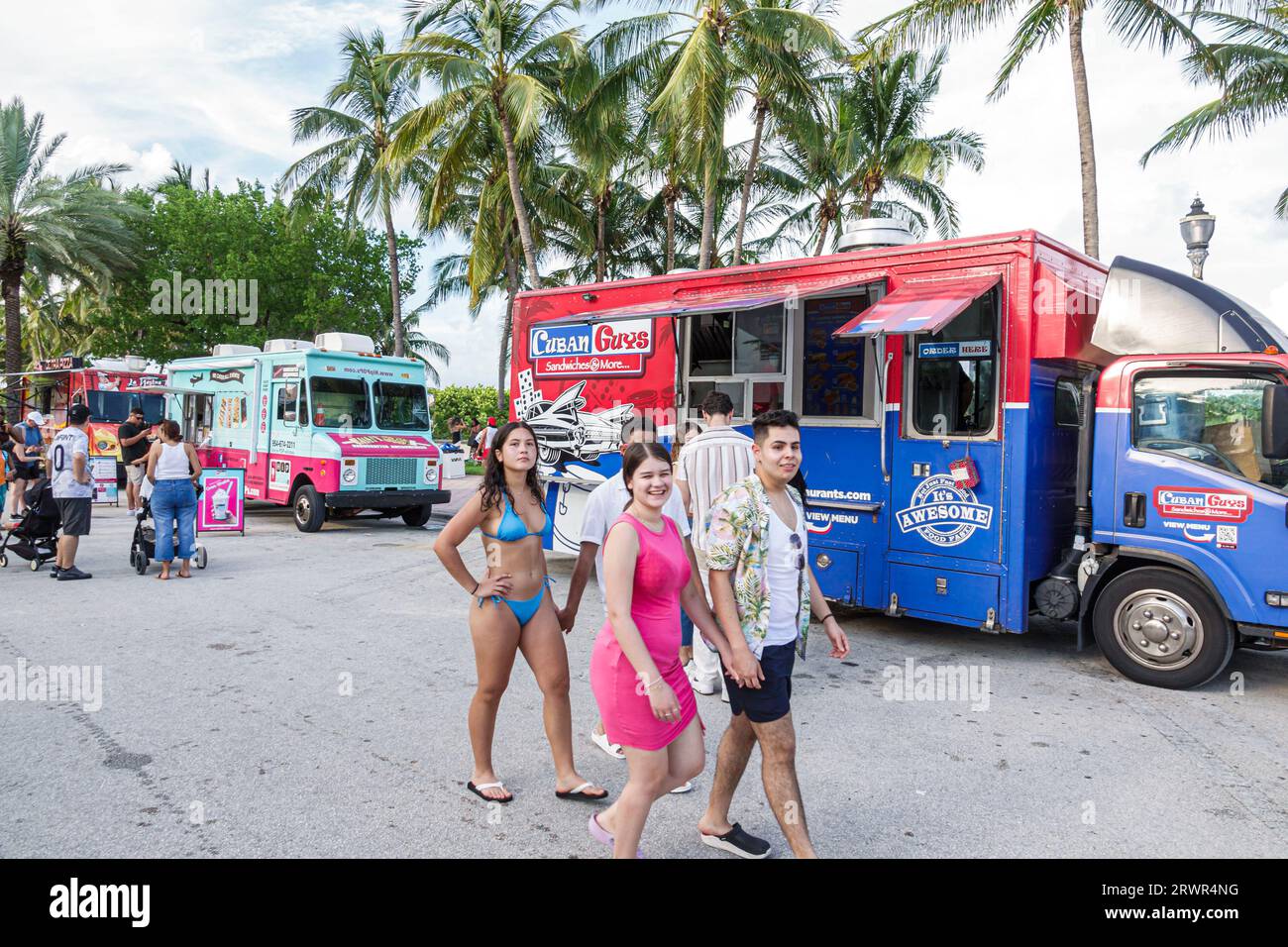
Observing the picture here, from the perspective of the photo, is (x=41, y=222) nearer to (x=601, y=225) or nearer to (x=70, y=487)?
(x=601, y=225)

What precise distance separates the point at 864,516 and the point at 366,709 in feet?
13.4

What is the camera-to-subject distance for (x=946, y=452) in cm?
675

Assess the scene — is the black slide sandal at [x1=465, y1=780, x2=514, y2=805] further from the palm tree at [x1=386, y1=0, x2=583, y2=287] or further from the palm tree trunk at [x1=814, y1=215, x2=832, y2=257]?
the palm tree trunk at [x1=814, y1=215, x2=832, y2=257]

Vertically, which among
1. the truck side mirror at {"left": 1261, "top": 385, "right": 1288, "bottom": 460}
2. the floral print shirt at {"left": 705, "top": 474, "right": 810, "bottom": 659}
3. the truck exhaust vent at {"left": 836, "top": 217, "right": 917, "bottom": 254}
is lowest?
the floral print shirt at {"left": 705, "top": 474, "right": 810, "bottom": 659}

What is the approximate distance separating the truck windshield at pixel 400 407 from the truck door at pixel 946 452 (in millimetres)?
9424

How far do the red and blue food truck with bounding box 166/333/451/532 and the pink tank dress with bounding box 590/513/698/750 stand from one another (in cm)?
1085

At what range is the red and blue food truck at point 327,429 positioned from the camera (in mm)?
13320

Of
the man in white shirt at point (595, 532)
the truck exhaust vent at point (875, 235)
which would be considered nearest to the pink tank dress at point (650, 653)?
the man in white shirt at point (595, 532)

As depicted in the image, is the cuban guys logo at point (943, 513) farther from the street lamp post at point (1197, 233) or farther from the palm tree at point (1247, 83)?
the palm tree at point (1247, 83)

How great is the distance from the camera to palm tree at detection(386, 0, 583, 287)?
17172mm

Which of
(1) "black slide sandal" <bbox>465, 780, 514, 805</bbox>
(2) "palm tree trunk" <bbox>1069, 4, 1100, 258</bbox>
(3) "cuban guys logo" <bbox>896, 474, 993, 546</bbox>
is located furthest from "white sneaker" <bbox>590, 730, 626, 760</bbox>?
(2) "palm tree trunk" <bbox>1069, 4, 1100, 258</bbox>

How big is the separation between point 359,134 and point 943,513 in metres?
23.1
